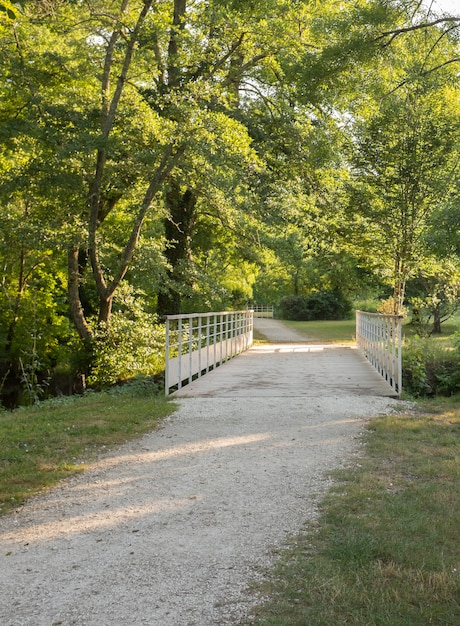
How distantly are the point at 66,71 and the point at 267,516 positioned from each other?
1204 cm

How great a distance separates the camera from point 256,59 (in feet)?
54.1

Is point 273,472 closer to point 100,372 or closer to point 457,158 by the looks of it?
point 100,372

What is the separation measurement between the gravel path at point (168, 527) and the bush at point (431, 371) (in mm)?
4273

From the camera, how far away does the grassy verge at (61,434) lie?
5.48 metres

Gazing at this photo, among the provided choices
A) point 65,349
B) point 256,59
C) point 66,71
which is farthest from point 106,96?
point 65,349

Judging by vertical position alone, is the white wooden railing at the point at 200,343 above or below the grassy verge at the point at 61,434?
above

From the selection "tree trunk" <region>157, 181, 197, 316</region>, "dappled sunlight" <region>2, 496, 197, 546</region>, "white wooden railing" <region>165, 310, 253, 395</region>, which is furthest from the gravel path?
"tree trunk" <region>157, 181, 197, 316</region>

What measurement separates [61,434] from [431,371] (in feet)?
24.6

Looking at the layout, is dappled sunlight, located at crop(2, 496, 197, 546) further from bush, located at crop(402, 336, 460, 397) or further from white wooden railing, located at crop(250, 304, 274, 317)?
A: white wooden railing, located at crop(250, 304, 274, 317)

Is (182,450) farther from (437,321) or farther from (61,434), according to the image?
(437,321)

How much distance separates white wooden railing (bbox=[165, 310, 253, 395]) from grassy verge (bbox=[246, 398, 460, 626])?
5.18 metres

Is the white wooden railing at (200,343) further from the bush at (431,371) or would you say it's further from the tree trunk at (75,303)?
the bush at (431,371)

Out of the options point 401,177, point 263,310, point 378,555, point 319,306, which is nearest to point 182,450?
point 378,555

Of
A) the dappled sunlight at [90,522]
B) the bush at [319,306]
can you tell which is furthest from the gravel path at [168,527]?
the bush at [319,306]
